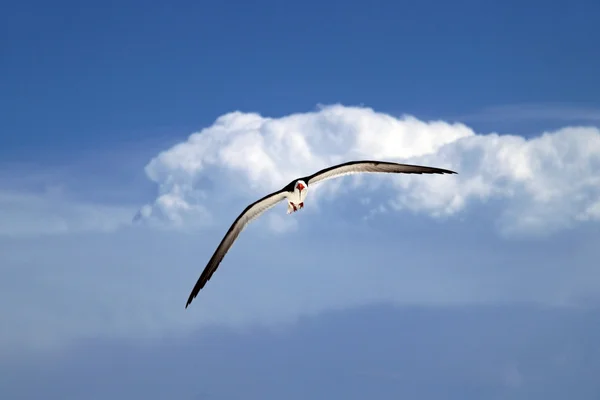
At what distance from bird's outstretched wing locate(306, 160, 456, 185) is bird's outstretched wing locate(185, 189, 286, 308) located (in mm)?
1815

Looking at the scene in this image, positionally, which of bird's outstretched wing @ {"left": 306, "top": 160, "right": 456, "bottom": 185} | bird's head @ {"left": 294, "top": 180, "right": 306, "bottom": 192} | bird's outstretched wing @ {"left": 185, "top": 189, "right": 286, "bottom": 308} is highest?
bird's outstretched wing @ {"left": 306, "top": 160, "right": 456, "bottom": 185}

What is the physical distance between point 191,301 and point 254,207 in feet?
15.9

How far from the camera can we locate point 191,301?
110 feet

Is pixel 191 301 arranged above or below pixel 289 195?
below

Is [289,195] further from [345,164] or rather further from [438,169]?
[438,169]

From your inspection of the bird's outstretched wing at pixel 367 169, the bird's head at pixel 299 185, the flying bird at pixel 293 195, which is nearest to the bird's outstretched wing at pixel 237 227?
the flying bird at pixel 293 195

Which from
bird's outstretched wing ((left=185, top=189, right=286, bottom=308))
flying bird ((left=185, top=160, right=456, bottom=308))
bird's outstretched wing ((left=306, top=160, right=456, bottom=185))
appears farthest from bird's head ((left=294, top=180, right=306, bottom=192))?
bird's outstretched wing ((left=185, top=189, right=286, bottom=308))

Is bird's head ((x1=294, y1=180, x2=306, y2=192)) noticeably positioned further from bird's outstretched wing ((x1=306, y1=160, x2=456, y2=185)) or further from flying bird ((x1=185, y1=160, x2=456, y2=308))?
bird's outstretched wing ((x1=306, y1=160, x2=456, y2=185))

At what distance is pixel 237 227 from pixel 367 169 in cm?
621

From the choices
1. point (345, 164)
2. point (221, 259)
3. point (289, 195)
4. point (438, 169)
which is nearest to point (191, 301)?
point (221, 259)

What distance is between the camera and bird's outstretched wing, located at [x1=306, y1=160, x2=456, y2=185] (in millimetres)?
34438

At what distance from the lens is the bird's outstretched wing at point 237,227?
34.8 meters

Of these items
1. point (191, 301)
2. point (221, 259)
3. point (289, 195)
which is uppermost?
point (289, 195)

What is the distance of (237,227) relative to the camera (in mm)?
35250
